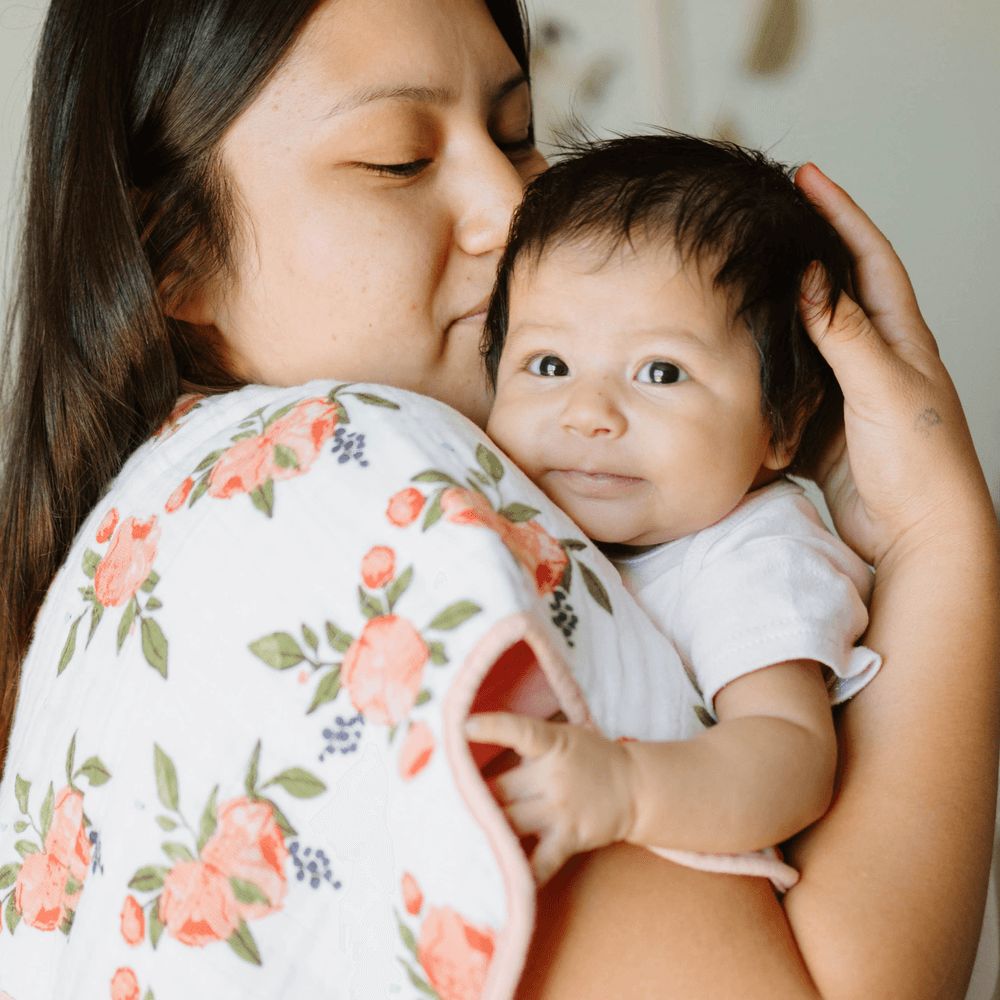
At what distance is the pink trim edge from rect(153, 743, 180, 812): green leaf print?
0.77 ft

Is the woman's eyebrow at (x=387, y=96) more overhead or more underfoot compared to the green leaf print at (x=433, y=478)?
more overhead

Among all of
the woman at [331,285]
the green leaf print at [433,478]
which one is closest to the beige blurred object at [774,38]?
the woman at [331,285]

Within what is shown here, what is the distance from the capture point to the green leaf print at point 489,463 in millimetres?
885

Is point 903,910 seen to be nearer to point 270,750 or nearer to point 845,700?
point 845,700

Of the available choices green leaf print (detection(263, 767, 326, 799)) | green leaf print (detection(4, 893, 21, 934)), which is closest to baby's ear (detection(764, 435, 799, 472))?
green leaf print (detection(263, 767, 326, 799))

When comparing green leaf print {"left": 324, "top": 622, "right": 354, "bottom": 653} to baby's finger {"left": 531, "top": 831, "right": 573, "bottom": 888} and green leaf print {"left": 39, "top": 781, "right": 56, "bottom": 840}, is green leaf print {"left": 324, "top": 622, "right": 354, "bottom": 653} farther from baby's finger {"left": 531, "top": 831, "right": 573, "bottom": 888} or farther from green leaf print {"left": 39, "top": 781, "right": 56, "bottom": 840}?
green leaf print {"left": 39, "top": 781, "right": 56, "bottom": 840}

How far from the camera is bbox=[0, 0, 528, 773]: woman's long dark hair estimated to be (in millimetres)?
1239

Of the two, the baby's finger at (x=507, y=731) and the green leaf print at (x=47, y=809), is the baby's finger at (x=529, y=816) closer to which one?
the baby's finger at (x=507, y=731)

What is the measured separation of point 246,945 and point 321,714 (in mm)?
162

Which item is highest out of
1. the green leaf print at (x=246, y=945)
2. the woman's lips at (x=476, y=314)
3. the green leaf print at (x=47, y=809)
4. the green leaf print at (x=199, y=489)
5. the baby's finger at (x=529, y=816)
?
the woman's lips at (x=476, y=314)

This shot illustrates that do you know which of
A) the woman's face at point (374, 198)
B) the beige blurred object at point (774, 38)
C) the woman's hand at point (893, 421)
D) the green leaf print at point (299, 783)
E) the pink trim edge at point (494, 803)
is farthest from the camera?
the beige blurred object at point (774, 38)

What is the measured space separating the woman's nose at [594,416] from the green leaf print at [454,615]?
0.31m

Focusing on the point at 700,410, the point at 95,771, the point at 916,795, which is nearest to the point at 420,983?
the point at 95,771

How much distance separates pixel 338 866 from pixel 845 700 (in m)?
0.49
